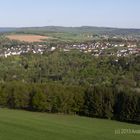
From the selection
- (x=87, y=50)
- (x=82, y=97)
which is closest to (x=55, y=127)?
(x=82, y=97)

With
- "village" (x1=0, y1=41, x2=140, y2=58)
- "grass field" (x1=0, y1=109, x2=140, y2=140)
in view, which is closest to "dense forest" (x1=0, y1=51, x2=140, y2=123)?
"grass field" (x1=0, y1=109, x2=140, y2=140)

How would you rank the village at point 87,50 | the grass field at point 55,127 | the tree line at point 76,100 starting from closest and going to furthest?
the grass field at point 55,127 → the tree line at point 76,100 → the village at point 87,50

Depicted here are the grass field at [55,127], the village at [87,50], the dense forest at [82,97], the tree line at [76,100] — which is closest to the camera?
the grass field at [55,127]

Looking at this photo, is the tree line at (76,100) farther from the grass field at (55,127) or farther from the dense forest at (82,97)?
the grass field at (55,127)

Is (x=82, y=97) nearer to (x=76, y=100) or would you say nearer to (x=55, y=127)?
(x=76, y=100)

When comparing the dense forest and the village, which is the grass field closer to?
the dense forest

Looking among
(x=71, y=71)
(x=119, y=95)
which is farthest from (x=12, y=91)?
(x=71, y=71)

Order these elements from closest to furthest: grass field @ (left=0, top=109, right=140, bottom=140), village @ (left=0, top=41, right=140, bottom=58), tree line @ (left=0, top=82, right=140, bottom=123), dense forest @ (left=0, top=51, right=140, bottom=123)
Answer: grass field @ (left=0, top=109, right=140, bottom=140), tree line @ (left=0, top=82, right=140, bottom=123), dense forest @ (left=0, top=51, right=140, bottom=123), village @ (left=0, top=41, right=140, bottom=58)

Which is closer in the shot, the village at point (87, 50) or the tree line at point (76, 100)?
the tree line at point (76, 100)

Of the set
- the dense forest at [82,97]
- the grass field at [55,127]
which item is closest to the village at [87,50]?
the dense forest at [82,97]

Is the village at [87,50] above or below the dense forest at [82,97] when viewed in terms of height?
below
